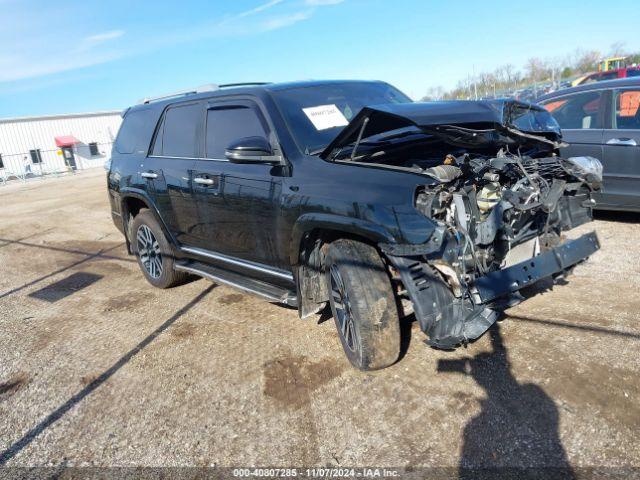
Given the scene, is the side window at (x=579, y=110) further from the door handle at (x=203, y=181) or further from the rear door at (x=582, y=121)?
the door handle at (x=203, y=181)

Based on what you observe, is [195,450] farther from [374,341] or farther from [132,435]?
[374,341]

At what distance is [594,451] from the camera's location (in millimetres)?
2424

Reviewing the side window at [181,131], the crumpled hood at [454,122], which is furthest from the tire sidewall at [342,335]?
the side window at [181,131]

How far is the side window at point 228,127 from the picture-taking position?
3895 mm

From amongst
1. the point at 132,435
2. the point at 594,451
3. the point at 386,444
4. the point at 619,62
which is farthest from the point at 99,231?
the point at 619,62

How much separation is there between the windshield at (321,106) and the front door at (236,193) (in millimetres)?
234

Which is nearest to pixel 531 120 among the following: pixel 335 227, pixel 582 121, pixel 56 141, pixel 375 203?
pixel 375 203

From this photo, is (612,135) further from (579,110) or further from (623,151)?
(579,110)

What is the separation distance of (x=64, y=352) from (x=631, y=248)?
5.50 m

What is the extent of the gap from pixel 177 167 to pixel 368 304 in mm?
2459

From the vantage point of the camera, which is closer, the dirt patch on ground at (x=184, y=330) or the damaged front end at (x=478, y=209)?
the damaged front end at (x=478, y=209)

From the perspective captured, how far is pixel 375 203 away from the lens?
9.48 feet

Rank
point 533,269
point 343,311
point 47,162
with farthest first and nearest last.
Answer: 1. point 47,162
2. point 343,311
3. point 533,269

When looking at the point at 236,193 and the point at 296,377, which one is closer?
the point at 296,377
